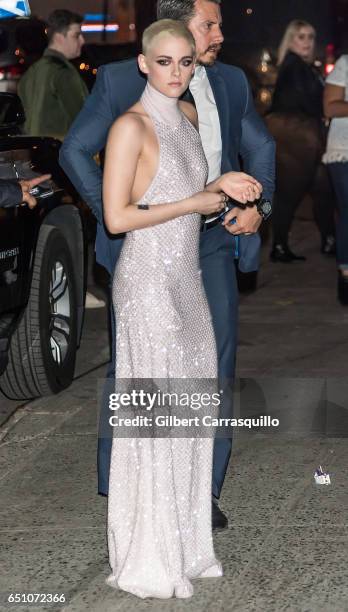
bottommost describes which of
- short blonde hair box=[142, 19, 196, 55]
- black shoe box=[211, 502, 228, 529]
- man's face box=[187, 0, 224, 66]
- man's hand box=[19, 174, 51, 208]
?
black shoe box=[211, 502, 228, 529]

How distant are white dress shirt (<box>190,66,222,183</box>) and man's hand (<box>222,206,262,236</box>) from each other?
7.7 inches

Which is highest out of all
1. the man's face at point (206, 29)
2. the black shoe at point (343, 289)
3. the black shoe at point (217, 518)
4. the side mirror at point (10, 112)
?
the man's face at point (206, 29)

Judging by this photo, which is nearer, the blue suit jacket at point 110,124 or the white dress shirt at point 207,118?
the blue suit jacket at point 110,124

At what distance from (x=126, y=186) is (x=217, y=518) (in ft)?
4.79

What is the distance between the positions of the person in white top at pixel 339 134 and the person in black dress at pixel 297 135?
1.75 m

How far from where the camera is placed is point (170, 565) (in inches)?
172

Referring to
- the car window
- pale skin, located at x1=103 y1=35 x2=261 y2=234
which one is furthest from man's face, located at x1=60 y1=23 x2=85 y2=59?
pale skin, located at x1=103 y1=35 x2=261 y2=234

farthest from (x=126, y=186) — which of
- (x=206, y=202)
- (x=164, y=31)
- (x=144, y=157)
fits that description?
(x=164, y=31)

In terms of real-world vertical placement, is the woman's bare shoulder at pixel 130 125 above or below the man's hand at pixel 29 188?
above

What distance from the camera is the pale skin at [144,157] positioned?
4.30 meters

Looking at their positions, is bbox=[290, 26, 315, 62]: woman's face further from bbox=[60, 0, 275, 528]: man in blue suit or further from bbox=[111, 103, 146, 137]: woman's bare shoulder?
bbox=[111, 103, 146, 137]: woman's bare shoulder

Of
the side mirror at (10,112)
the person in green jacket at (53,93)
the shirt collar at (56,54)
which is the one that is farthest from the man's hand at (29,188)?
the shirt collar at (56,54)

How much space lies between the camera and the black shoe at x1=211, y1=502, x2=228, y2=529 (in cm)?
512

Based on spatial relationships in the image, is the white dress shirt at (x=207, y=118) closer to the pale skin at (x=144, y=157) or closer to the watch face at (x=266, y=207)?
the watch face at (x=266, y=207)
